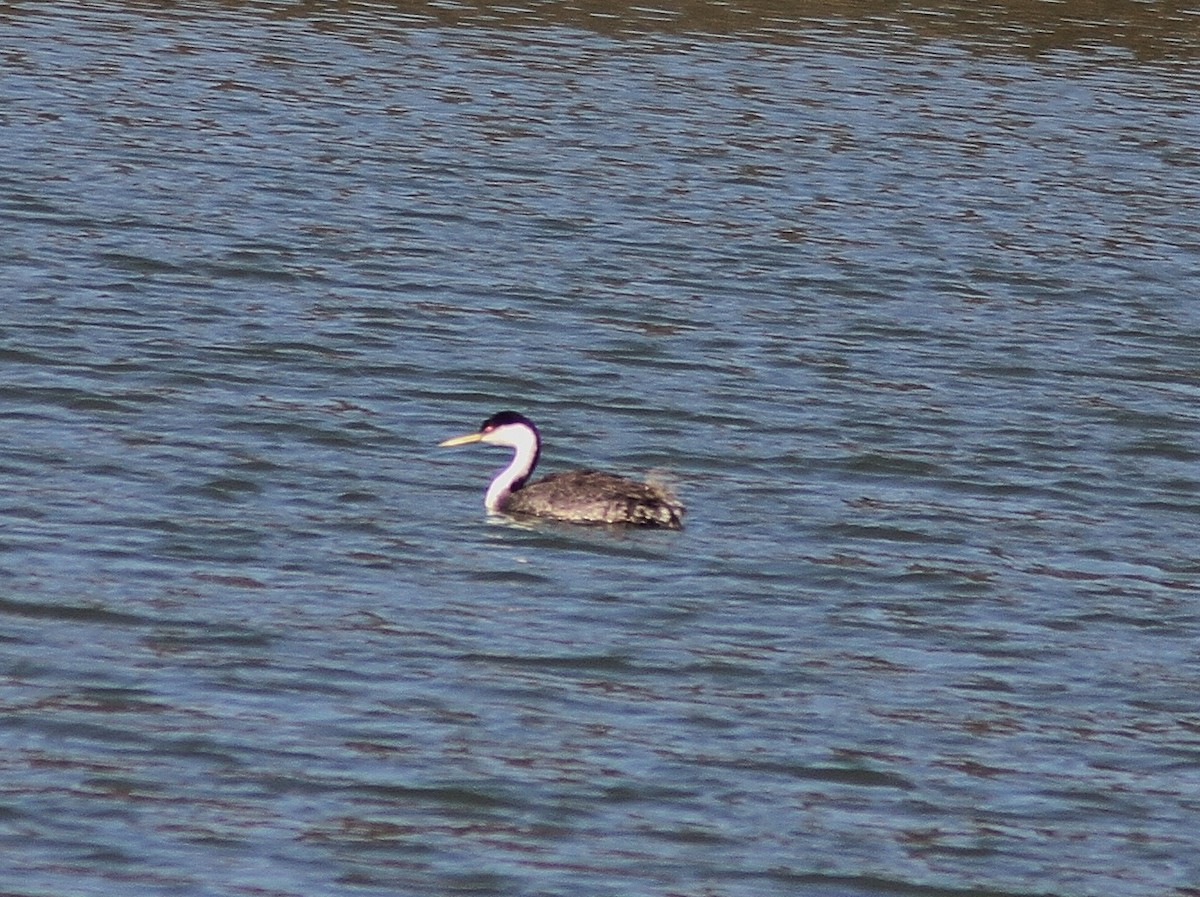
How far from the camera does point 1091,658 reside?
12609 millimetres

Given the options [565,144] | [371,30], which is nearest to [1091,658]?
[565,144]

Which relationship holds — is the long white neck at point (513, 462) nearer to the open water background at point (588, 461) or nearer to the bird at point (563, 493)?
the bird at point (563, 493)

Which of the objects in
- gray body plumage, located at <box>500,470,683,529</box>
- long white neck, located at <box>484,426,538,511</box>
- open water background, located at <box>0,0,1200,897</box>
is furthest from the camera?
long white neck, located at <box>484,426,538,511</box>

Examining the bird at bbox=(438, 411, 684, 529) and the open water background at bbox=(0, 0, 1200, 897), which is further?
the bird at bbox=(438, 411, 684, 529)

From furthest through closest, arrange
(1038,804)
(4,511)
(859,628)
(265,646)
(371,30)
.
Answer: (371,30) < (4,511) < (859,628) < (265,646) < (1038,804)

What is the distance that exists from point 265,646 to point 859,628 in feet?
9.79

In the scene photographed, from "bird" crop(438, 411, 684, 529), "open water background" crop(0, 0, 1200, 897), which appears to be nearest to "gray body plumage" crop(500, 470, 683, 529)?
"bird" crop(438, 411, 684, 529)

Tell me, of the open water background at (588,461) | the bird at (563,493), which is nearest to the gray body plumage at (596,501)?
the bird at (563,493)

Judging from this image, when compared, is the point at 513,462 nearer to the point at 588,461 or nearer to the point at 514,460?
the point at 514,460

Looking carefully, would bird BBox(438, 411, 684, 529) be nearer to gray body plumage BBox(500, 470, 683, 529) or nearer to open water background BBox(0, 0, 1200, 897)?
gray body plumage BBox(500, 470, 683, 529)

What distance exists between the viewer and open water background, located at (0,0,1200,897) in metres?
10.3

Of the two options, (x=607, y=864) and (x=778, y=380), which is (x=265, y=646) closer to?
(x=607, y=864)

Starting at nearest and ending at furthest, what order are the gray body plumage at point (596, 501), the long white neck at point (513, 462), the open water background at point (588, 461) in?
the open water background at point (588, 461), the gray body plumage at point (596, 501), the long white neck at point (513, 462)

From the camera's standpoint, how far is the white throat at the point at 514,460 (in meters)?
15.1
